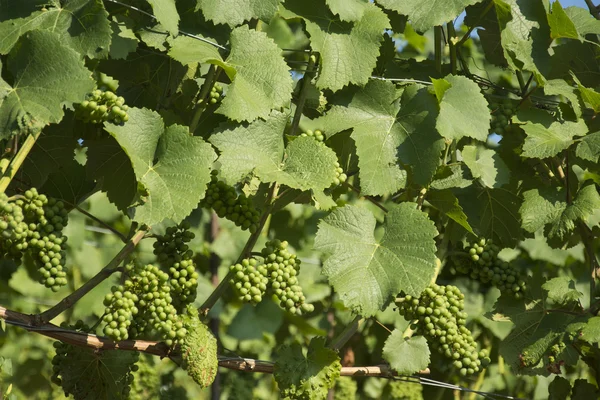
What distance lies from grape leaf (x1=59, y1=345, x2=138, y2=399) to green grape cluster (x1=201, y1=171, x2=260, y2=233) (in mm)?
527

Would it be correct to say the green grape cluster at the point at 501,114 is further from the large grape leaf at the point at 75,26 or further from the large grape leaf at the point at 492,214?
the large grape leaf at the point at 75,26

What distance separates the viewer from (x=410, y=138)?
2514 mm

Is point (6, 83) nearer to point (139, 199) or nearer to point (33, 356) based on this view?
point (139, 199)

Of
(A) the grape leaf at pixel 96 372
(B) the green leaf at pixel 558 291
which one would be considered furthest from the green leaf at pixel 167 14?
(B) the green leaf at pixel 558 291

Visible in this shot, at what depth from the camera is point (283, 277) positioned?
7.64 ft

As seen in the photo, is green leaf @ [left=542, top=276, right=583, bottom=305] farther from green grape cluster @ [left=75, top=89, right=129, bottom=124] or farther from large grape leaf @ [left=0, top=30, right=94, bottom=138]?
large grape leaf @ [left=0, top=30, right=94, bottom=138]

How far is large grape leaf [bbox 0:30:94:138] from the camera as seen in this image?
2.08 metres

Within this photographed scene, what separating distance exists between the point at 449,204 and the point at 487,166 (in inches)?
8.1

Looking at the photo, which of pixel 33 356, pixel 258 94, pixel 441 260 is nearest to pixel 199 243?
pixel 33 356

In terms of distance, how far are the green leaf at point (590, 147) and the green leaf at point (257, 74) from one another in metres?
0.99

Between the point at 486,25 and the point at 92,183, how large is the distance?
1530mm

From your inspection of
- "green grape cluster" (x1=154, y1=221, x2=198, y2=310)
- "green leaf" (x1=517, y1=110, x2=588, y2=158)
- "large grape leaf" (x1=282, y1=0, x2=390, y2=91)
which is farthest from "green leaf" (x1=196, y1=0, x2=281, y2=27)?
"green leaf" (x1=517, y1=110, x2=588, y2=158)

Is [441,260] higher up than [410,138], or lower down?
lower down

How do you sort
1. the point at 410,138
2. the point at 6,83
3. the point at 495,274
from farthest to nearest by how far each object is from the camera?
1. the point at 495,274
2. the point at 410,138
3. the point at 6,83
